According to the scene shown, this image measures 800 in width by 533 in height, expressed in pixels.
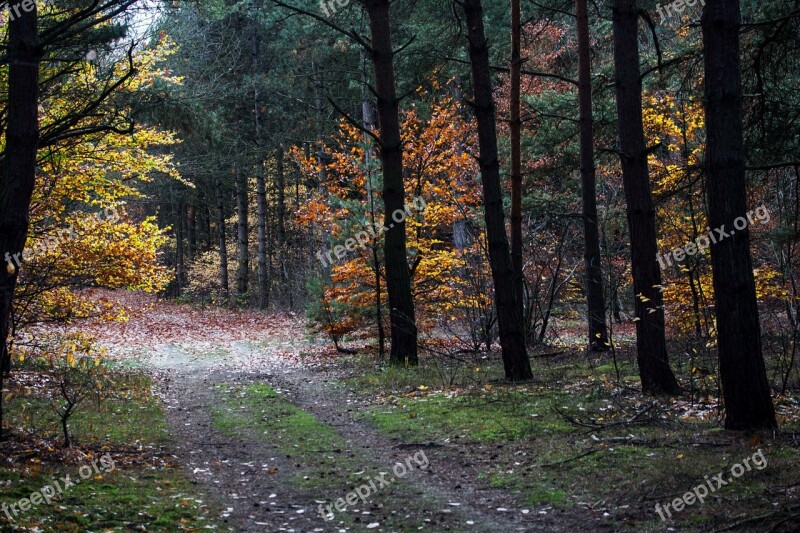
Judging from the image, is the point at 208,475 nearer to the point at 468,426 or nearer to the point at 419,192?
the point at 468,426

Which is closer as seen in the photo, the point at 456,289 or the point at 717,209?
the point at 717,209

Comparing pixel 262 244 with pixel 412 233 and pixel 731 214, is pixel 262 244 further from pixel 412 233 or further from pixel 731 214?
pixel 731 214

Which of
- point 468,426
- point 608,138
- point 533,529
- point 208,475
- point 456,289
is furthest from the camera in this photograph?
point 608,138

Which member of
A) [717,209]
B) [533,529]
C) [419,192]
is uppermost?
[419,192]

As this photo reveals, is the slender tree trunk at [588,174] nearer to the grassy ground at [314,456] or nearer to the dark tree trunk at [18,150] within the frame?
the grassy ground at [314,456]

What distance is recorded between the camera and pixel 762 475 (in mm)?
5602

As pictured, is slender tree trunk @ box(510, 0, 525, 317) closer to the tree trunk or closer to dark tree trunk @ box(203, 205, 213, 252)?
the tree trunk

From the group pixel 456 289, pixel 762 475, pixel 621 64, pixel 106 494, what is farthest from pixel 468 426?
pixel 456 289

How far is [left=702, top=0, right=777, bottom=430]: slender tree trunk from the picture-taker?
6727 mm

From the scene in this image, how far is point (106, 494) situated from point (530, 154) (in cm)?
1687
